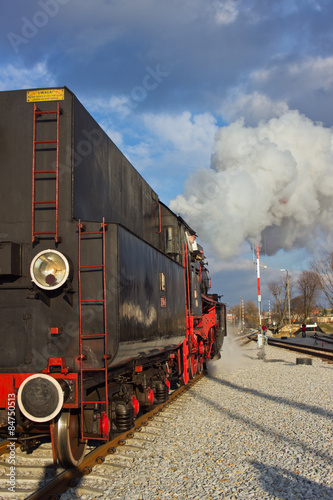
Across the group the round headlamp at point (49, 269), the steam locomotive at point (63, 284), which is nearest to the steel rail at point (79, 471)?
the steam locomotive at point (63, 284)

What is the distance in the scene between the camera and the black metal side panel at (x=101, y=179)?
5.21 metres

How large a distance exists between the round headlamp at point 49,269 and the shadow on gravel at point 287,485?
2968mm

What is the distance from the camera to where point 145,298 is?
584cm

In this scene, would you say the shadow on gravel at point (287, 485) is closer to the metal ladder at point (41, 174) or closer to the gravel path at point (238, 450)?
the gravel path at point (238, 450)

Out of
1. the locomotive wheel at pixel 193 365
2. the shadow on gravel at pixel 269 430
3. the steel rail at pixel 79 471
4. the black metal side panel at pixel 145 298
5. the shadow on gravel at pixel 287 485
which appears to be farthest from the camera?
the locomotive wheel at pixel 193 365

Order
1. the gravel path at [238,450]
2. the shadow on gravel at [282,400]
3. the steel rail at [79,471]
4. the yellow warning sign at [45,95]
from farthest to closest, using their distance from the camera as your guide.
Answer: the shadow on gravel at [282,400] < the yellow warning sign at [45,95] < the gravel path at [238,450] < the steel rail at [79,471]

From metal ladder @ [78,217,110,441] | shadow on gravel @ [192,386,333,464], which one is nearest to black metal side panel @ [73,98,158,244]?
metal ladder @ [78,217,110,441]

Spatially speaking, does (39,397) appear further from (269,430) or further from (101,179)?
(269,430)

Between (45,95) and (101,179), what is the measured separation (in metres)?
1.22

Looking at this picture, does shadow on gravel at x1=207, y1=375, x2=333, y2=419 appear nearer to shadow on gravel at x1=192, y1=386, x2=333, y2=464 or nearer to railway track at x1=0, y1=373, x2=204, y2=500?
shadow on gravel at x1=192, y1=386, x2=333, y2=464

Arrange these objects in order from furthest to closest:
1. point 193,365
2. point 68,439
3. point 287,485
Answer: point 193,365
point 287,485
point 68,439

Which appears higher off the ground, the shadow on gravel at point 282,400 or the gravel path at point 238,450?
the gravel path at point 238,450

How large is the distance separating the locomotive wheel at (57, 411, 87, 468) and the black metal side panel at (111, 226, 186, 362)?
0.80m

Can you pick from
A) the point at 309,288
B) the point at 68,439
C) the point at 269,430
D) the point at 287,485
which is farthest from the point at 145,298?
the point at 309,288
